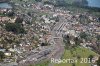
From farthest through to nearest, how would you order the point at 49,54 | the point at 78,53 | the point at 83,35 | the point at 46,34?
the point at 83,35, the point at 46,34, the point at 78,53, the point at 49,54

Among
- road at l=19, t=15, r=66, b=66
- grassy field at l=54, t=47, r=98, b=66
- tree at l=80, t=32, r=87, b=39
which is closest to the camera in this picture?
road at l=19, t=15, r=66, b=66

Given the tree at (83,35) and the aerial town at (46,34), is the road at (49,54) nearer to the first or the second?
the aerial town at (46,34)

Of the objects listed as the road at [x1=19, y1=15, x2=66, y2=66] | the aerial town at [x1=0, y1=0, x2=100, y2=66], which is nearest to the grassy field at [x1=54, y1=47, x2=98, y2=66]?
the aerial town at [x1=0, y1=0, x2=100, y2=66]

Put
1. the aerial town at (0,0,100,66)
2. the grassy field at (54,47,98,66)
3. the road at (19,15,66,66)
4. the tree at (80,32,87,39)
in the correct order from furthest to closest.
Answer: the tree at (80,32,87,39), the grassy field at (54,47,98,66), the aerial town at (0,0,100,66), the road at (19,15,66,66)

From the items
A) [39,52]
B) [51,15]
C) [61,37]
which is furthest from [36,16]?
[39,52]

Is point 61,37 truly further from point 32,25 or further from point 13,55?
point 13,55

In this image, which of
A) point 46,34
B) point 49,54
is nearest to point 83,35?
point 46,34

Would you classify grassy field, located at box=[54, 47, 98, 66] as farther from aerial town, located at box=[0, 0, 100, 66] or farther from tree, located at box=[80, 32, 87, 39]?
tree, located at box=[80, 32, 87, 39]

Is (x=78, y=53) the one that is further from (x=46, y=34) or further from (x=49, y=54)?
(x=46, y=34)

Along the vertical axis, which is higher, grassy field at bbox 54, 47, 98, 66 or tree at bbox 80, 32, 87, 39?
grassy field at bbox 54, 47, 98, 66
